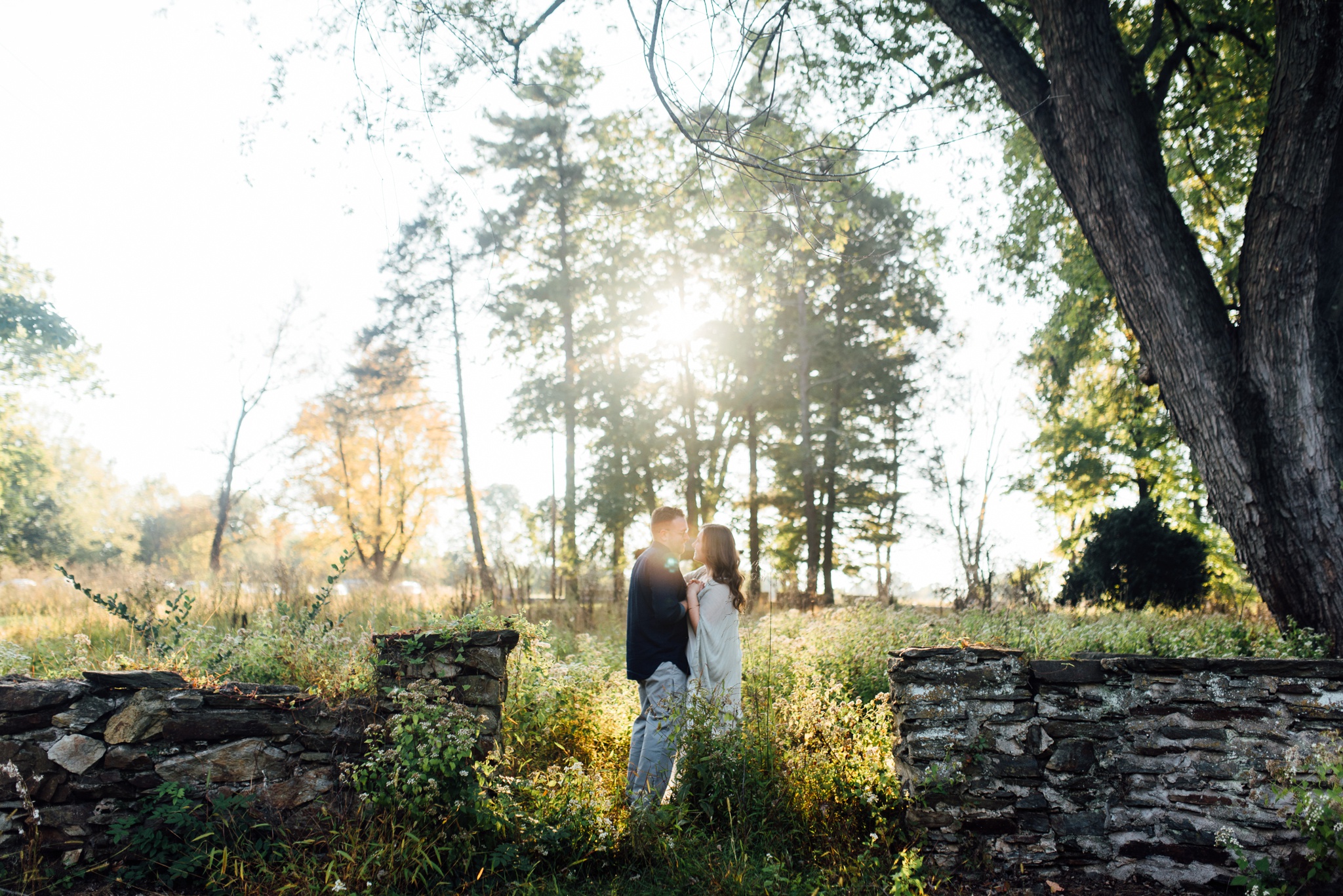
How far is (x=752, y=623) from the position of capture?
829cm

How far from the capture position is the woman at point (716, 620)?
4371mm

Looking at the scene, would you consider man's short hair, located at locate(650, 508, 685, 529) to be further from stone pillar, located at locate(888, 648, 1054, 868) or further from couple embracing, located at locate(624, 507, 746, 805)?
stone pillar, located at locate(888, 648, 1054, 868)

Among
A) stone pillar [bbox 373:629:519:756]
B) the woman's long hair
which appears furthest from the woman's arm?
stone pillar [bbox 373:629:519:756]

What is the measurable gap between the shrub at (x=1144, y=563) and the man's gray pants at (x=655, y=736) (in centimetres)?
950

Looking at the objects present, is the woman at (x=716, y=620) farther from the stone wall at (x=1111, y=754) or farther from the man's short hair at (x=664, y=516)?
the stone wall at (x=1111, y=754)

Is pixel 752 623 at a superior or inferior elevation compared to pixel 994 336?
inferior

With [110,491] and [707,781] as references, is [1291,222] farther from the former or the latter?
[110,491]

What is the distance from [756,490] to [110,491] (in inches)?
1034

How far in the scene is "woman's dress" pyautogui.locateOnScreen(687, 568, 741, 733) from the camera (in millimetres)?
4367

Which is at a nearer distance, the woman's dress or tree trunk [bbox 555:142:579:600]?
the woman's dress

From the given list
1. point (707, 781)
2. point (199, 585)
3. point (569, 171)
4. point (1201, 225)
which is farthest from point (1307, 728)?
point (569, 171)

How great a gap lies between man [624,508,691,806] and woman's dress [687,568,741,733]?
8cm

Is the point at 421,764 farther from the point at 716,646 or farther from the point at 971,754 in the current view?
the point at 971,754

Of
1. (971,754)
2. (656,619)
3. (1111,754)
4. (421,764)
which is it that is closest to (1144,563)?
(1111,754)
